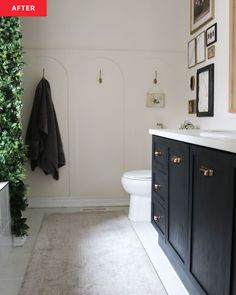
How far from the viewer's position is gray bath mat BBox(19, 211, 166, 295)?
211 centimetres

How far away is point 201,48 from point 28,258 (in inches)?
Answer: 96.4

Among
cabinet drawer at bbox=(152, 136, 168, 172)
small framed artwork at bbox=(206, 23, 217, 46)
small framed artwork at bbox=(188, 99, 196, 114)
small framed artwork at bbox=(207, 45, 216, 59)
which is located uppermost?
small framed artwork at bbox=(206, 23, 217, 46)

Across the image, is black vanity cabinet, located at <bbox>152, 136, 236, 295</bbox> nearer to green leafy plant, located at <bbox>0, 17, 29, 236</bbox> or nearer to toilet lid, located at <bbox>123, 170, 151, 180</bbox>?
toilet lid, located at <bbox>123, 170, 151, 180</bbox>

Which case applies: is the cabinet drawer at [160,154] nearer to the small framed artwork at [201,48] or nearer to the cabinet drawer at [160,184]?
the cabinet drawer at [160,184]

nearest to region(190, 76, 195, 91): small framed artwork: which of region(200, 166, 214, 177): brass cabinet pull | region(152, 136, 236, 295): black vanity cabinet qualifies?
region(152, 136, 236, 295): black vanity cabinet

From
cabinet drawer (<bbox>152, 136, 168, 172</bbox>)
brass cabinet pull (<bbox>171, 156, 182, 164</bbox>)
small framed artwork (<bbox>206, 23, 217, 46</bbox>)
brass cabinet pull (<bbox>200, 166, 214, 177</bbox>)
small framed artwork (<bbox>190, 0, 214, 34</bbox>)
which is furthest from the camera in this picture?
small framed artwork (<bbox>190, 0, 214, 34</bbox>)

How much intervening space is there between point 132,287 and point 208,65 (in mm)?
2046

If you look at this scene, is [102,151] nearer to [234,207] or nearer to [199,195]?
[199,195]

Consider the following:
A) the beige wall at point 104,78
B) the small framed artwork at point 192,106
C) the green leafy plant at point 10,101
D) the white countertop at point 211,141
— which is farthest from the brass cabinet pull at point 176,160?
the beige wall at point 104,78

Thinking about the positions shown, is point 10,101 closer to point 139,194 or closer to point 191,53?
point 139,194

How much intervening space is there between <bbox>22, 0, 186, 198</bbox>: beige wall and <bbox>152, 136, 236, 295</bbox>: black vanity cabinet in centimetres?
149

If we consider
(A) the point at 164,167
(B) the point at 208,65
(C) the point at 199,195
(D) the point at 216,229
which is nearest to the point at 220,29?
(B) the point at 208,65

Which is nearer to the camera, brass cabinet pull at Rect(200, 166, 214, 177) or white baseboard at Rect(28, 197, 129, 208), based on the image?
brass cabinet pull at Rect(200, 166, 214, 177)

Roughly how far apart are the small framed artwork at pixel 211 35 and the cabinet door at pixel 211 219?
5.07 feet
